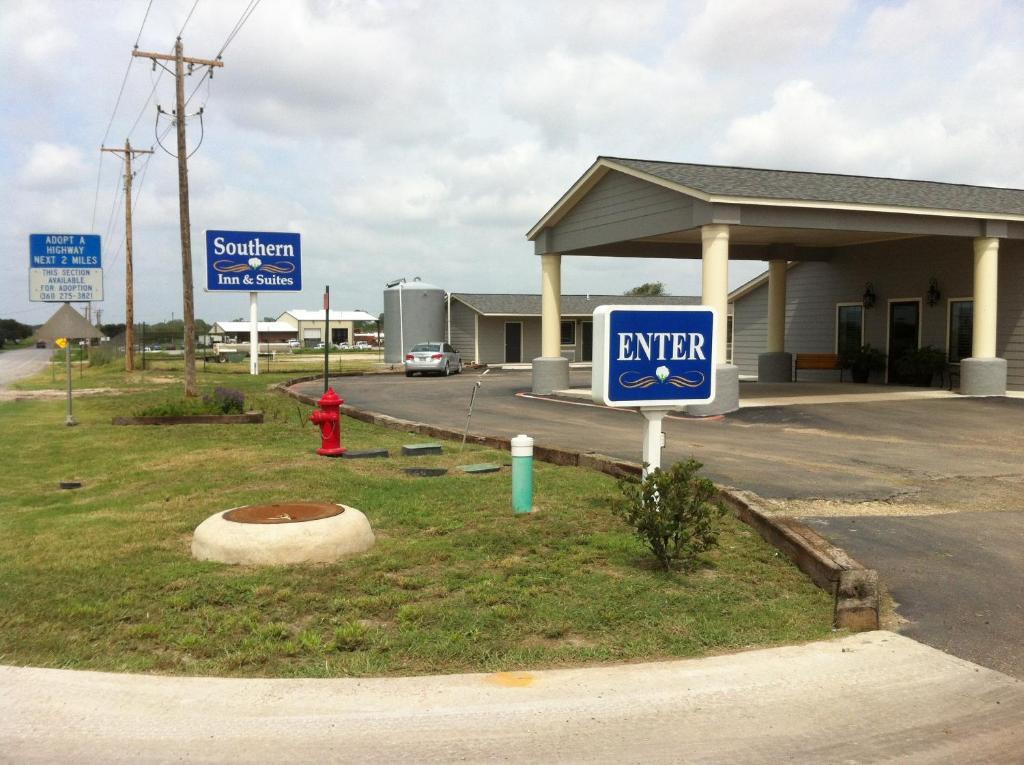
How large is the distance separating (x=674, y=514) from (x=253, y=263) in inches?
1287

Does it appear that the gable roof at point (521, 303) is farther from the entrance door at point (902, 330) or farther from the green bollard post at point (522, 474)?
the green bollard post at point (522, 474)

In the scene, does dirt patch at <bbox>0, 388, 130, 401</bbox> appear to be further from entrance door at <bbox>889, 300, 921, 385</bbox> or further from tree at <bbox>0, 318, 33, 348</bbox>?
tree at <bbox>0, 318, 33, 348</bbox>

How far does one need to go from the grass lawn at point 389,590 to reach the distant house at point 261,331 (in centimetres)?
9933

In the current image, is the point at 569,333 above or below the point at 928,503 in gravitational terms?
above

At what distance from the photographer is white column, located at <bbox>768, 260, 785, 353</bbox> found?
1014 inches

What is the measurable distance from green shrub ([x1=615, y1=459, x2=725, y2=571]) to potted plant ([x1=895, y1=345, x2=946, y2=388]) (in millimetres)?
18610

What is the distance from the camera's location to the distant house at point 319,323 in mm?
119062

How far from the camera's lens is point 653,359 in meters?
7.38

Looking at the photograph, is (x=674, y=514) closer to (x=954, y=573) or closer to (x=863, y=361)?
(x=954, y=573)

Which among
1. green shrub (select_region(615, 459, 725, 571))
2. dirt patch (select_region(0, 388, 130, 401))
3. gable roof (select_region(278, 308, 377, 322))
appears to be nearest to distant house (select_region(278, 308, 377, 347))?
gable roof (select_region(278, 308, 377, 322))

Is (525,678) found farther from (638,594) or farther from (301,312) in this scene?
(301,312)

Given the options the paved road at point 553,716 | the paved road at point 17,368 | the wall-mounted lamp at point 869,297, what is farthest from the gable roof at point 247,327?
the paved road at point 553,716

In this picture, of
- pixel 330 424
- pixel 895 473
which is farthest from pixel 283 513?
pixel 895 473

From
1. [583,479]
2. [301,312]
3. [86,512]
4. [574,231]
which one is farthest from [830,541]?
[301,312]
